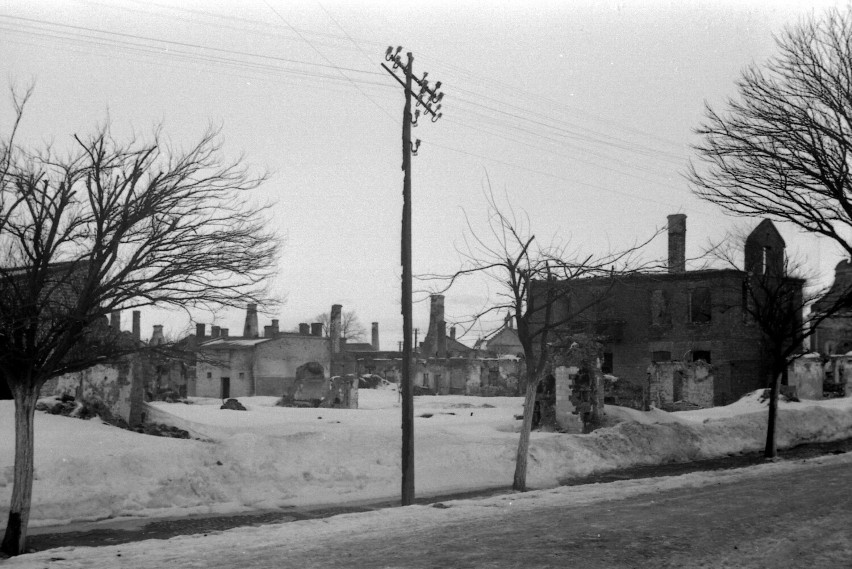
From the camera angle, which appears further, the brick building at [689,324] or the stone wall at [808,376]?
the brick building at [689,324]

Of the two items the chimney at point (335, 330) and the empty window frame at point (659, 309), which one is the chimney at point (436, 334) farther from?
the empty window frame at point (659, 309)

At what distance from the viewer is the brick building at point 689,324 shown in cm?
4050

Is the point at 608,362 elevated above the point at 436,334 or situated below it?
below

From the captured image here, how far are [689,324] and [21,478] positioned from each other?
36.1 m

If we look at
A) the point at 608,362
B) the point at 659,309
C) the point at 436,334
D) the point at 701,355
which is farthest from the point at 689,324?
the point at 436,334

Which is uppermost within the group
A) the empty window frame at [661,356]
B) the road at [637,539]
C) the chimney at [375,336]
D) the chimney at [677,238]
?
the chimney at [677,238]

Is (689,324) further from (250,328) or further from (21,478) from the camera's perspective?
(21,478)

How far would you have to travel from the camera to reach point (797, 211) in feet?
41.9

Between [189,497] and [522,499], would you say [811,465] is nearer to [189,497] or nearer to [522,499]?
[522,499]

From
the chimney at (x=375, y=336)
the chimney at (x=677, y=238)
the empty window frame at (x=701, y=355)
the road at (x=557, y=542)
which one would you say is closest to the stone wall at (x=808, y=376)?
the empty window frame at (x=701, y=355)

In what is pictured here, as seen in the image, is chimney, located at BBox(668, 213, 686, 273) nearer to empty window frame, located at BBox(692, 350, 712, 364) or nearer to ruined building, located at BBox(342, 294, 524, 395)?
Answer: empty window frame, located at BBox(692, 350, 712, 364)

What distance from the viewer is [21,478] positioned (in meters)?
10.9

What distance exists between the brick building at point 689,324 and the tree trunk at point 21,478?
30887 mm

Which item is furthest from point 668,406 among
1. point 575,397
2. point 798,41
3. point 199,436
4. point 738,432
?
point 798,41
